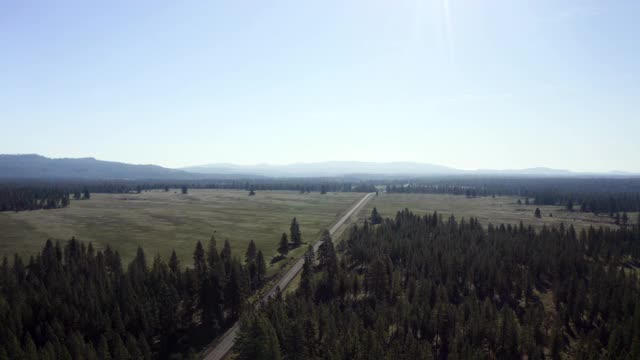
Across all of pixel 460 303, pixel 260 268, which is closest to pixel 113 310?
pixel 260 268

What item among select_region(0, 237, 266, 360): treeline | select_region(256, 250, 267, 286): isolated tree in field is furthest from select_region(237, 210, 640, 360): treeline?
select_region(0, 237, 266, 360): treeline

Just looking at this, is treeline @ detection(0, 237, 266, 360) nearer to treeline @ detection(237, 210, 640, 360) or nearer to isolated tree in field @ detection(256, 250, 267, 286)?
isolated tree in field @ detection(256, 250, 267, 286)

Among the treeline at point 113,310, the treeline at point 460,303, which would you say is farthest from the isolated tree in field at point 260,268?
the treeline at point 460,303

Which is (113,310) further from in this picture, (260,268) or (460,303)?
(460,303)

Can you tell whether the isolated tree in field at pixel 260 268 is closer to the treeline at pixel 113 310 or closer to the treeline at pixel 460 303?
the treeline at pixel 113 310

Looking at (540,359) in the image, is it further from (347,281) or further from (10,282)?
(10,282)

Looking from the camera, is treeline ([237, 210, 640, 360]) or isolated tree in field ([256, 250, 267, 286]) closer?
treeline ([237, 210, 640, 360])
